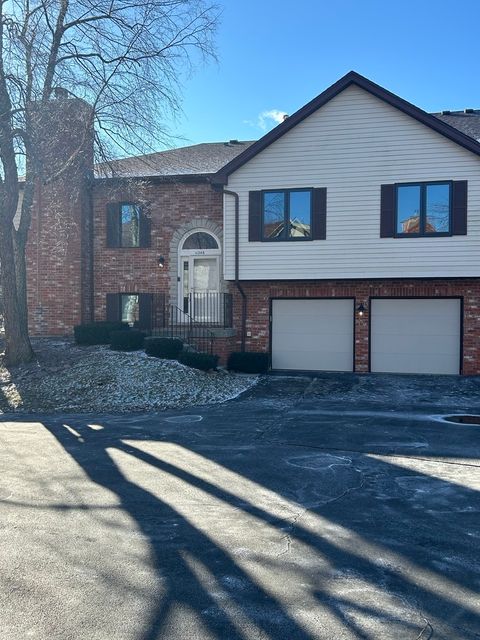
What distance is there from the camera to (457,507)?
18.1ft

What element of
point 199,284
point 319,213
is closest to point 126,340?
point 199,284

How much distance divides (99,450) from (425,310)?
10860mm

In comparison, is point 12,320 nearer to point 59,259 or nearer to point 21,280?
point 21,280

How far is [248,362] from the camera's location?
15.8m

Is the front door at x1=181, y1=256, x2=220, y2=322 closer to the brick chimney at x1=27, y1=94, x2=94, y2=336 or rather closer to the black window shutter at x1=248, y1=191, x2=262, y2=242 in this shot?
the black window shutter at x1=248, y1=191, x2=262, y2=242

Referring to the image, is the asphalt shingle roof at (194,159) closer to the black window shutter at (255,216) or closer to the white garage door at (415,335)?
the black window shutter at (255,216)

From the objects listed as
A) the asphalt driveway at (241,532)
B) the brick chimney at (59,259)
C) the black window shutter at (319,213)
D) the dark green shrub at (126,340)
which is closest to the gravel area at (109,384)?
the dark green shrub at (126,340)

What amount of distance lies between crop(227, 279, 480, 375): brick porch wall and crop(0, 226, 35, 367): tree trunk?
587cm

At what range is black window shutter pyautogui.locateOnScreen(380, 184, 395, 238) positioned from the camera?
14844mm

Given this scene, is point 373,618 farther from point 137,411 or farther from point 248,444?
point 137,411

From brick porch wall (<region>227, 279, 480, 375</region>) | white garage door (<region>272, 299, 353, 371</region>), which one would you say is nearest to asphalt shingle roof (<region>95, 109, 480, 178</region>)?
brick porch wall (<region>227, 279, 480, 375</region>)

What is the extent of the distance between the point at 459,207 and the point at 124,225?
1043 cm

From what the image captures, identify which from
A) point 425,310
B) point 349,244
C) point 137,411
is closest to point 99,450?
point 137,411

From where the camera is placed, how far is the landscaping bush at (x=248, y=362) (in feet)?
51.9
